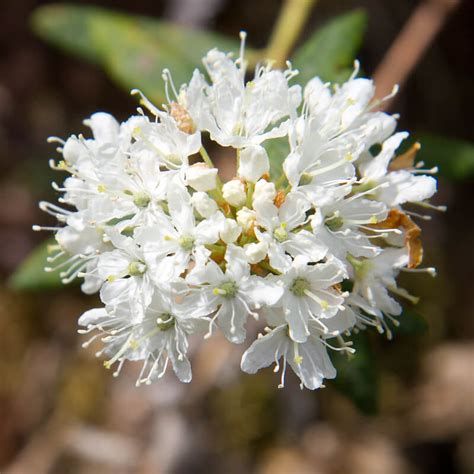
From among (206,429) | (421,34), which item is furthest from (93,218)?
(206,429)

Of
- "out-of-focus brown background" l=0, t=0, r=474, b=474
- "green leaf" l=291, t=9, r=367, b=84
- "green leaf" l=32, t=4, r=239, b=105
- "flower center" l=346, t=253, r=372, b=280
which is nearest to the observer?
"flower center" l=346, t=253, r=372, b=280

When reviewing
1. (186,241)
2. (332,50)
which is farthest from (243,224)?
(332,50)

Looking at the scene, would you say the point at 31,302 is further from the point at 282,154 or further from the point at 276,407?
the point at 282,154

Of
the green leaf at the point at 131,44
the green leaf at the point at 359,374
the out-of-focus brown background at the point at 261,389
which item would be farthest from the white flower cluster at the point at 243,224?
the out-of-focus brown background at the point at 261,389

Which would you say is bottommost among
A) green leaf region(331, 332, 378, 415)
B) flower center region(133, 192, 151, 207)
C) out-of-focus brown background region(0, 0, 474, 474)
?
out-of-focus brown background region(0, 0, 474, 474)

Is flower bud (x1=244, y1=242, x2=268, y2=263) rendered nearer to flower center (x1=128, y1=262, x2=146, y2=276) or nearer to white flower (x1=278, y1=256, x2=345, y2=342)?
white flower (x1=278, y1=256, x2=345, y2=342)

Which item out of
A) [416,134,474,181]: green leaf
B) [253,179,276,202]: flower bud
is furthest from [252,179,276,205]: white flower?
[416,134,474,181]: green leaf

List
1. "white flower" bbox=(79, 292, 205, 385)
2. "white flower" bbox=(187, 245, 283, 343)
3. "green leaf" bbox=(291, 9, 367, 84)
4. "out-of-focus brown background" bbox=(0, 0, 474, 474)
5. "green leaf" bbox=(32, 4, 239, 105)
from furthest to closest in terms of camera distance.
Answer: "out-of-focus brown background" bbox=(0, 0, 474, 474)
"green leaf" bbox=(32, 4, 239, 105)
"green leaf" bbox=(291, 9, 367, 84)
"white flower" bbox=(79, 292, 205, 385)
"white flower" bbox=(187, 245, 283, 343)
